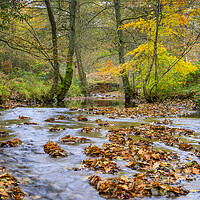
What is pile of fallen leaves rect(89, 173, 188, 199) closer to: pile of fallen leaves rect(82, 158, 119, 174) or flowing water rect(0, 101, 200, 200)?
flowing water rect(0, 101, 200, 200)

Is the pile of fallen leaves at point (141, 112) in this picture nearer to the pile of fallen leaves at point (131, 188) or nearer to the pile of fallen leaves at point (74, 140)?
the pile of fallen leaves at point (74, 140)

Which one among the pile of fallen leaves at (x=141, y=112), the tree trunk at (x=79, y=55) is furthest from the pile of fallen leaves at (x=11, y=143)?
the tree trunk at (x=79, y=55)

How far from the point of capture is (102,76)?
1119 inches

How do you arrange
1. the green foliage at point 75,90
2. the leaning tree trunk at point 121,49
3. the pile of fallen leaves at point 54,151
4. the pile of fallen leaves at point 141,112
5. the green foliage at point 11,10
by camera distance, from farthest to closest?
1. the green foliage at point 75,90
2. the leaning tree trunk at point 121,49
3. the pile of fallen leaves at point 141,112
4. the green foliage at point 11,10
5. the pile of fallen leaves at point 54,151

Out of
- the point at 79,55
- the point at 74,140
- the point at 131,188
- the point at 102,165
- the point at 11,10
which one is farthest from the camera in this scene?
the point at 79,55

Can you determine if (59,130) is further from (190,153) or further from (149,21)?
(149,21)

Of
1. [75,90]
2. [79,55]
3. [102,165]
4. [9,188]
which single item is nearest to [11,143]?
[9,188]

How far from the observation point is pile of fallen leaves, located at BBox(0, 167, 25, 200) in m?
1.88

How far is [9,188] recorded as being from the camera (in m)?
2.01

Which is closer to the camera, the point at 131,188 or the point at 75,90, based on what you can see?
the point at 131,188

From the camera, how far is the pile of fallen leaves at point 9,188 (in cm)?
188

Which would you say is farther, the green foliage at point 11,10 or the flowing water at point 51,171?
the green foliage at point 11,10

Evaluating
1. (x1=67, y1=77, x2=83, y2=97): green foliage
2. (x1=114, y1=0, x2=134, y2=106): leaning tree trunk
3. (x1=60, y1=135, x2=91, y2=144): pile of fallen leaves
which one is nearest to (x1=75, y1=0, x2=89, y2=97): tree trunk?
(x1=67, y1=77, x2=83, y2=97): green foliage

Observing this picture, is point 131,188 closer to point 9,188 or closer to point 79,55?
point 9,188
